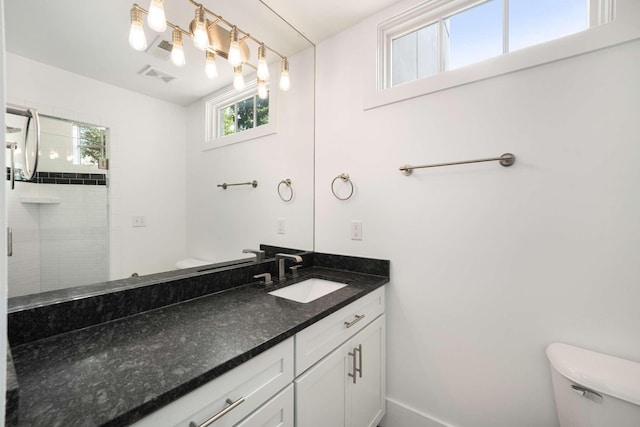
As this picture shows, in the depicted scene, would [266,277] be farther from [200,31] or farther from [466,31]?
[466,31]

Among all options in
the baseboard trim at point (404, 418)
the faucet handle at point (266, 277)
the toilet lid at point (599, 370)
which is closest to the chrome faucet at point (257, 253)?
the faucet handle at point (266, 277)

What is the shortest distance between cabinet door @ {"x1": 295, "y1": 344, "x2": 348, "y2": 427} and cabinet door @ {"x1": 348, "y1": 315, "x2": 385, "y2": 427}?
0.08 meters

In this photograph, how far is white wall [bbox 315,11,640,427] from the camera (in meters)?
1.06

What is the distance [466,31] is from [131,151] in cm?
179

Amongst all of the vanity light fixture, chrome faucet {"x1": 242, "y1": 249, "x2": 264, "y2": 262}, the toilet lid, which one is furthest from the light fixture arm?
the toilet lid

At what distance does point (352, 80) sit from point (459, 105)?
73 cm

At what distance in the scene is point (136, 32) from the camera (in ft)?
3.50

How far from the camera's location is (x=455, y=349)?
1.41m

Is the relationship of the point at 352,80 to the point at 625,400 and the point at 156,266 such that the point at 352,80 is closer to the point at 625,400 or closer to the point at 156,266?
the point at 156,266

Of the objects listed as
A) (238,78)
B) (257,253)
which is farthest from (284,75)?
(257,253)

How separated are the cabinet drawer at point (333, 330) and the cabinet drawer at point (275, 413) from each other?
9 cm

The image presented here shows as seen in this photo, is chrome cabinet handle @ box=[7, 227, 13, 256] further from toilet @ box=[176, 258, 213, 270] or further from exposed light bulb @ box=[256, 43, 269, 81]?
exposed light bulb @ box=[256, 43, 269, 81]

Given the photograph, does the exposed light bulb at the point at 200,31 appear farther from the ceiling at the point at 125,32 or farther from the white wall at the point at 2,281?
the white wall at the point at 2,281

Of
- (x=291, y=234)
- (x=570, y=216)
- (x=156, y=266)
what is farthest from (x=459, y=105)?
(x=156, y=266)
